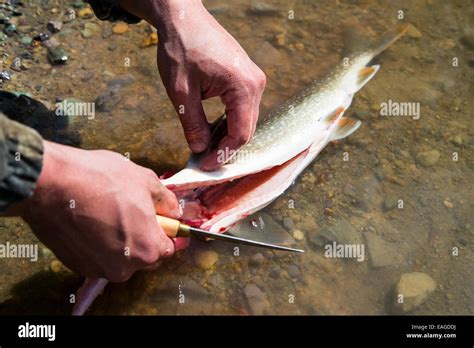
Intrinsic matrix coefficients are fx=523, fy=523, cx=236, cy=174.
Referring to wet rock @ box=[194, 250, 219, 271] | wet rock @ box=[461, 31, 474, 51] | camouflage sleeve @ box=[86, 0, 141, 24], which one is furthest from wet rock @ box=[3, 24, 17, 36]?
wet rock @ box=[461, 31, 474, 51]

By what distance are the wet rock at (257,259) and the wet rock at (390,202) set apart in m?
1.01

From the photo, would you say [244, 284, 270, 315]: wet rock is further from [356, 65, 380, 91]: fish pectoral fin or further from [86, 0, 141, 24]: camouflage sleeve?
[86, 0, 141, 24]: camouflage sleeve

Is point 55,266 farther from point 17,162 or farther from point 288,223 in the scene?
point 288,223

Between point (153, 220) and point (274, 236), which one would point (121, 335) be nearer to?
point (153, 220)

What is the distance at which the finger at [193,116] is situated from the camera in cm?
309

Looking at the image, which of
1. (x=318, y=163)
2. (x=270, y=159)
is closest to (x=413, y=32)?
(x=318, y=163)

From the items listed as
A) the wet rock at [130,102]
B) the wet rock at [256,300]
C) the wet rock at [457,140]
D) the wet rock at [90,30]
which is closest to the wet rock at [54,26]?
the wet rock at [90,30]

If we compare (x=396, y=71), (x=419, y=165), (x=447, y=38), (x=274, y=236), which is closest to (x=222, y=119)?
(x=274, y=236)

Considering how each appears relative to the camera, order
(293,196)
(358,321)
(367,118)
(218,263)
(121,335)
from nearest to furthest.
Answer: (121,335)
(358,321)
(218,263)
(293,196)
(367,118)

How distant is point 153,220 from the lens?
2.55 metres

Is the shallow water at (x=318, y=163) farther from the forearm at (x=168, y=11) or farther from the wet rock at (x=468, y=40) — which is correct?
the forearm at (x=168, y=11)

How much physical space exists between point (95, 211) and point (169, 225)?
1.59 ft

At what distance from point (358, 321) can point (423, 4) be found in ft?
11.4

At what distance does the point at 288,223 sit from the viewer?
12.3ft
